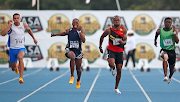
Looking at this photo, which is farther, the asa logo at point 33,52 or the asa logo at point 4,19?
the asa logo at point 4,19

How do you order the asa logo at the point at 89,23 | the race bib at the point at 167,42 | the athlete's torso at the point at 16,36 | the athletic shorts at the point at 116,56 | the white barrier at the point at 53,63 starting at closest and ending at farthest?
the athletic shorts at the point at 116,56
the athlete's torso at the point at 16,36
the race bib at the point at 167,42
the white barrier at the point at 53,63
the asa logo at the point at 89,23

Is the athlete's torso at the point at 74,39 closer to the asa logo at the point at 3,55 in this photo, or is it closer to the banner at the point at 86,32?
the banner at the point at 86,32

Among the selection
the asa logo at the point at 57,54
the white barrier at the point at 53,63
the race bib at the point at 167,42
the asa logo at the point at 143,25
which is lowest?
the white barrier at the point at 53,63

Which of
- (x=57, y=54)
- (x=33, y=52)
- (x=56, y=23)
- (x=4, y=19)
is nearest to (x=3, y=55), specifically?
(x=33, y=52)

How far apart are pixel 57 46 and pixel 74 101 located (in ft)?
40.7

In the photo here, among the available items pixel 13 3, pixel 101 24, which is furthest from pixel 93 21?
pixel 13 3

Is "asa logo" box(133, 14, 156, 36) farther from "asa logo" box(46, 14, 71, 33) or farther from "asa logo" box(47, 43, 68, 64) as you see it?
"asa logo" box(47, 43, 68, 64)

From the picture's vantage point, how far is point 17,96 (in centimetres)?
907

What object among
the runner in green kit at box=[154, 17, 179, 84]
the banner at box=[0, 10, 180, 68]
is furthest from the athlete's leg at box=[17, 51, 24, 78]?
the banner at box=[0, 10, 180, 68]

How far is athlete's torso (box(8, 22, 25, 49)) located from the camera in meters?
10.1

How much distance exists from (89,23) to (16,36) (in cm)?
1067

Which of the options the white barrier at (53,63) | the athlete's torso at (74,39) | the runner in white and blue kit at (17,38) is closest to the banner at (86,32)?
the white barrier at (53,63)

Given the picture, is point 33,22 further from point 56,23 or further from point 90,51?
point 90,51

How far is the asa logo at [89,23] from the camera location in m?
20.5
